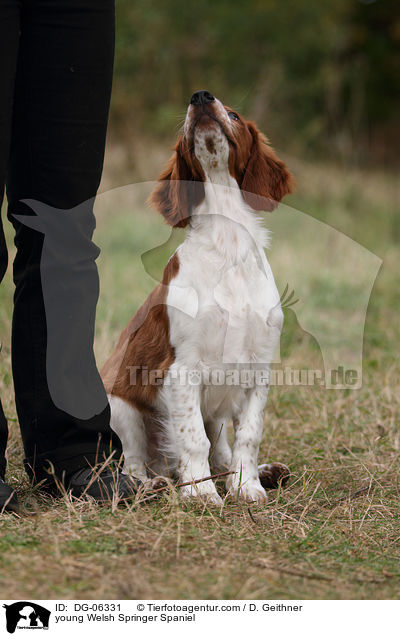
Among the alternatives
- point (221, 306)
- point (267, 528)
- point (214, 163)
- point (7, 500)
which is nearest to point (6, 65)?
point (214, 163)

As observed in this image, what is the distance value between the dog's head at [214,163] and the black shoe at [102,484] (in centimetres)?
94

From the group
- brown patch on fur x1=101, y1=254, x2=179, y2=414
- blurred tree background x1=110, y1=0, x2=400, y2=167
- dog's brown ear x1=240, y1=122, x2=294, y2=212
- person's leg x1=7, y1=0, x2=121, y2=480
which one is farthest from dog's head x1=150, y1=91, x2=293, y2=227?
blurred tree background x1=110, y1=0, x2=400, y2=167

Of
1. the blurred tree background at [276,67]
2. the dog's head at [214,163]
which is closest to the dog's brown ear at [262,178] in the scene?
the dog's head at [214,163]

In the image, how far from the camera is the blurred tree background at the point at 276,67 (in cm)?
1042

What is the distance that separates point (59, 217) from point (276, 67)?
1289 centimetres

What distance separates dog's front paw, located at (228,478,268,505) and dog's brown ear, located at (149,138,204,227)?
3.09 ft

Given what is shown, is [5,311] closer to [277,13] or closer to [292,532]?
[292,532]

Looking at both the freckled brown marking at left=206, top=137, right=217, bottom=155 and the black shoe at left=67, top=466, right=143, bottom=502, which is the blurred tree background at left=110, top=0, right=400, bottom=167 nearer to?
the freckled brown marking at left=206, top=137, right=217, bottom=155

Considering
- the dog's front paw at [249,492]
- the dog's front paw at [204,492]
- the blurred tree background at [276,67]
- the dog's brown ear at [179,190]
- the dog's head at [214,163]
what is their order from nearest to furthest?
the dog's front paw at [204,492] → the dog's front paw at [249,492] → the dog's head at [214,163] → the dog's brown ear at [179,190] → the blurred tree background at [276,67]

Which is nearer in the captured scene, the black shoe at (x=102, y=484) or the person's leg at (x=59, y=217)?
the person's leg at (x=59, y=217)

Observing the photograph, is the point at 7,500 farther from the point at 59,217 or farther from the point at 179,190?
the point at 179,190

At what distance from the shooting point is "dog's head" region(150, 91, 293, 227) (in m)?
2.62
